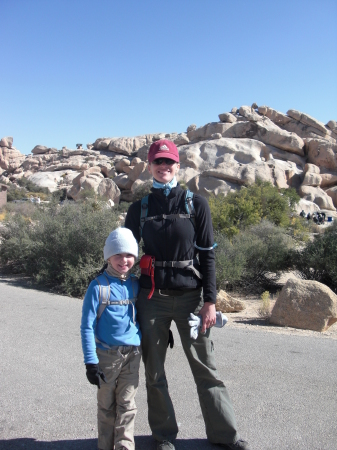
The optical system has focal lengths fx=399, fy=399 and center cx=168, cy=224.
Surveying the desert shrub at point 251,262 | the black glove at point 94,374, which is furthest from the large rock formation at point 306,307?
the black glove at point 94,374

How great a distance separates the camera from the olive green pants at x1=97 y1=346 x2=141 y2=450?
8.09 feet

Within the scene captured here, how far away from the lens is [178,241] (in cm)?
263

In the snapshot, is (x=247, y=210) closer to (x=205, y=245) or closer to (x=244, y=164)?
(x=205, y=245)

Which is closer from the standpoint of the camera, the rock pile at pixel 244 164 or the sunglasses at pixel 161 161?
the sunglasses at pixel 161 161

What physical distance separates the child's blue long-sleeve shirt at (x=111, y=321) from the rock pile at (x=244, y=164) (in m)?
30.5

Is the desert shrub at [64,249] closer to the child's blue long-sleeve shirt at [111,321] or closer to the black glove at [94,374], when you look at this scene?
the child's blue long-sleeve shirt at [111,321]

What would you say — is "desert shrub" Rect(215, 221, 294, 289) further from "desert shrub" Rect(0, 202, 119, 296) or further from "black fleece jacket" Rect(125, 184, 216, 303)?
"black fleece jacket" Rect(125, 184, 216, 303)

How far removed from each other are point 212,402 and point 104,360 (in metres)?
0.76

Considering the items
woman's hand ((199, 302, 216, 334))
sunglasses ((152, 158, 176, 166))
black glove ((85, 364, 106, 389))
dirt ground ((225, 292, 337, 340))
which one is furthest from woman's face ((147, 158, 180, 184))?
dirt ground ((225, 292, 337, 340))

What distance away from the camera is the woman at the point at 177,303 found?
262cm

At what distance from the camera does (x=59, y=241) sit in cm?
962

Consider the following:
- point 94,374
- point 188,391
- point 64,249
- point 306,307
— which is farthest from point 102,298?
point 64,249

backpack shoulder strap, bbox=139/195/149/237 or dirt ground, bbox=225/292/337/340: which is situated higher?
backpack shoulder strap, bbox=139/195/149/237

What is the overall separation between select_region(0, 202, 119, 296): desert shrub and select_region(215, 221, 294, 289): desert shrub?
2866 millimetres
